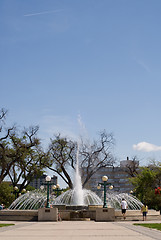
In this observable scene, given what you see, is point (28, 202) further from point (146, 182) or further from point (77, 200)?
point (146, 182)

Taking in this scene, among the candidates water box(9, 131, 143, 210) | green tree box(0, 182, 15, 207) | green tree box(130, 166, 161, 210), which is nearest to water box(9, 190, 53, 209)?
water box(9, 131, 143, 210)

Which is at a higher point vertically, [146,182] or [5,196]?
[146,182]

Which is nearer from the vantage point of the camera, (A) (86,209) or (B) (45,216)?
(B) (45,216)

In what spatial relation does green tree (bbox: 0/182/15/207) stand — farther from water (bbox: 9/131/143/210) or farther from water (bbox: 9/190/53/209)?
water (bbox: 9/131/143/210)

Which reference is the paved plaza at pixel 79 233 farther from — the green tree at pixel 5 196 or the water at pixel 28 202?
the green tree at pixel 5 196

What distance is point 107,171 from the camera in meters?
169

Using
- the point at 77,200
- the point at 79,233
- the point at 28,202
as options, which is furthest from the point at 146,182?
the point at 79,233

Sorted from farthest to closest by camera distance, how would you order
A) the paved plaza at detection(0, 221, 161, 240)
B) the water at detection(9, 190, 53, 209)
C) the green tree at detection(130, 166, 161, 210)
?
the green tree at detection(130, 166, 161, 210) < the water at detection(9, 190, 53, 209) < the paved plaza at detection(0, 221, 161, 240)

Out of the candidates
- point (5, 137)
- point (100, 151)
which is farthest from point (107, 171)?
point (5, 137)

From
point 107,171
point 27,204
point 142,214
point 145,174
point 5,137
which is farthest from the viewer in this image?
point 107,171

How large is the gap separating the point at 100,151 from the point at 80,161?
3624mm

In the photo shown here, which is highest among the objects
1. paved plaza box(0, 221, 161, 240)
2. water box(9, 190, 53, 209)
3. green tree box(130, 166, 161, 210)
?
green tree box(130, 166, 161, 210)

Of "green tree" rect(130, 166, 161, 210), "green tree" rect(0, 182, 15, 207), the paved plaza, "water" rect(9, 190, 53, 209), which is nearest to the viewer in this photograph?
the paved plaza

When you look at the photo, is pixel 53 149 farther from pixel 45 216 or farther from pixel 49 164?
pixel 45 216
